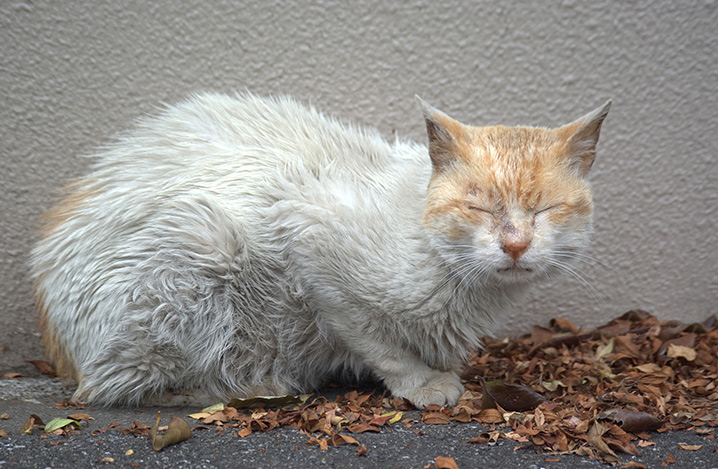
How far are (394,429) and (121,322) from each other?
43.1 inches

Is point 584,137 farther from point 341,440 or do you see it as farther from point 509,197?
point 341,440

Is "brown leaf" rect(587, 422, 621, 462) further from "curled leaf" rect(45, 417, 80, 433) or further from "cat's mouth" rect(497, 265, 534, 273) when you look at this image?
"curled leaf" rect(45, 417, 80, 433)

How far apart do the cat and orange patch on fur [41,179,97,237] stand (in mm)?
11

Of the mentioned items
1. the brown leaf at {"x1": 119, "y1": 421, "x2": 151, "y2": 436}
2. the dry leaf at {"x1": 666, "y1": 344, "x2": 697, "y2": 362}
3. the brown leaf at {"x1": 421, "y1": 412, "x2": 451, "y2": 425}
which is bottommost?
the brown leaf at {"x1": 119, "y1": 421, "x2": 151, "y2": 436}

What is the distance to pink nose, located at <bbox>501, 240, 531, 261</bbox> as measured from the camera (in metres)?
2.06

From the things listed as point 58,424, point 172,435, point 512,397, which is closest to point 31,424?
point 58,424

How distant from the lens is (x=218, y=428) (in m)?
2.19

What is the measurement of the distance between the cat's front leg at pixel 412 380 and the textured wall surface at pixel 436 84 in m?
1.12

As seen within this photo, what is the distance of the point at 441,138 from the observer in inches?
90.2

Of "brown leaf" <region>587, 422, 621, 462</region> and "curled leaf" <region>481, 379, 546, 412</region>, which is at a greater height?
"curled leaf" <region>481, 379, 546, 412</region>

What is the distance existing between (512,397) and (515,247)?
0.63 metres

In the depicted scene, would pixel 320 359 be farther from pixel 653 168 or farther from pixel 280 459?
pixel 653 168

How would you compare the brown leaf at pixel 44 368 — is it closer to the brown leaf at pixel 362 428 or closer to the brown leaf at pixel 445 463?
the brown leaf at pixel 362 428

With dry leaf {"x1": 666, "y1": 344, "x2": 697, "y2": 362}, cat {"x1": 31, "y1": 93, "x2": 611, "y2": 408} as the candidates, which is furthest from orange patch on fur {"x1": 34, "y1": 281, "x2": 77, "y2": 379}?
dry leaf {"x1": 666, "y1": 344, "x2": 697, "y2": 362}
